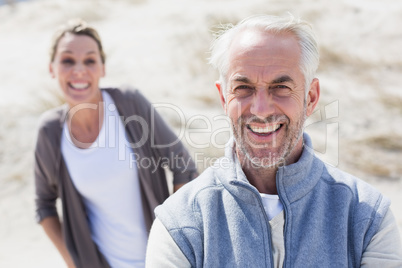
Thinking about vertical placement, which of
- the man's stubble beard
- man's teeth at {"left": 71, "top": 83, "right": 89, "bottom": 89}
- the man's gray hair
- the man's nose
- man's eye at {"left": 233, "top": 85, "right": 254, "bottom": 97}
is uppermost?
the man's gray hair

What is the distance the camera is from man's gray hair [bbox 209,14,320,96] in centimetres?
143

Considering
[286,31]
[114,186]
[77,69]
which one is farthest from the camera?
[77,69]

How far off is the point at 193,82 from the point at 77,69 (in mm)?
4925

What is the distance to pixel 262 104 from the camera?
143 cm

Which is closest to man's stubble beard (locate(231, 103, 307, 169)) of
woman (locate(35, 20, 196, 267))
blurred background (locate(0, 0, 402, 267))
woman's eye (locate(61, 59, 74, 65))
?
woman (locate(35, 20, 196, 267))

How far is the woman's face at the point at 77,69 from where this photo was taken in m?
2.34

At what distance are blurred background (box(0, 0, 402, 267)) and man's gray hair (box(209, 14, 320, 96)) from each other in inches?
31.1

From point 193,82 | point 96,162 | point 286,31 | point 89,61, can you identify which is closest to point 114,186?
point 96,162

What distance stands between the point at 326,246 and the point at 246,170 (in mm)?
351

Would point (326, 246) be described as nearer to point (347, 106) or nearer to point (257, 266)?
point (257, 266)

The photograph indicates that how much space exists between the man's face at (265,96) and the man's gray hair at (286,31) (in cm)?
2

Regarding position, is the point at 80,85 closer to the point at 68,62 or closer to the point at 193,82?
the point at 68,62

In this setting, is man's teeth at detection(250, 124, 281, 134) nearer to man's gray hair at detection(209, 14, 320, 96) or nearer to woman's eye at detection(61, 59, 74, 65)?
man's gray hair at detection(209, 14, 320, 96)

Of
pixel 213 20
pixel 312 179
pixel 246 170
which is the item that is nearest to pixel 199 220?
pixel 246 170
